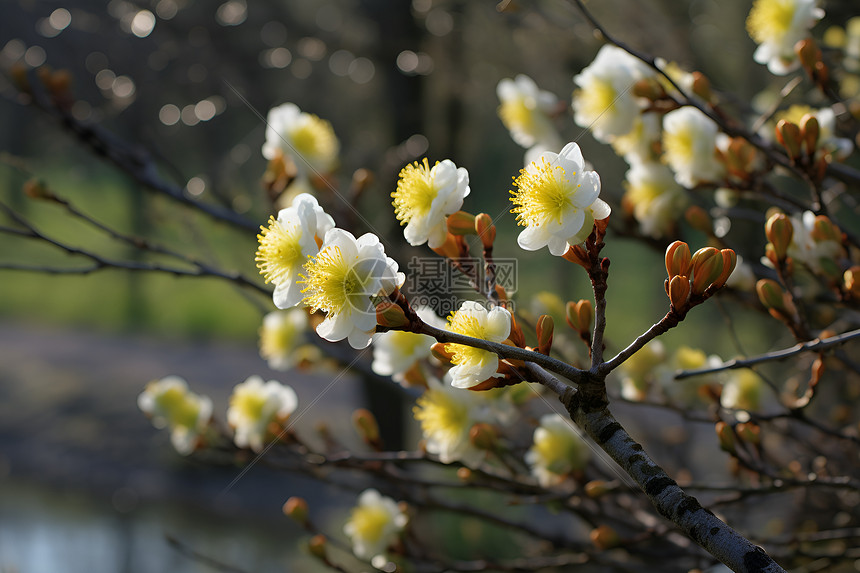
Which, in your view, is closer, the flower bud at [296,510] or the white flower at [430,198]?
the white flower at [430,198]

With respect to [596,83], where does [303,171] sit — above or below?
below

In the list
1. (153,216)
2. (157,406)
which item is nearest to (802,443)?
(157,406)

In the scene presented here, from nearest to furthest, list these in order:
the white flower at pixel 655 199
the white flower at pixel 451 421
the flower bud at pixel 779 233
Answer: the flower bud at pixel 779 233 → the white flower at pixel 451 421 → the white flower at pixel 655 199

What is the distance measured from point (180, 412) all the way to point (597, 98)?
1.19 metres

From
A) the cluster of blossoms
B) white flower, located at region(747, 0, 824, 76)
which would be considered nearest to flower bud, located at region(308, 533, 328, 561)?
the cluster of blossoms

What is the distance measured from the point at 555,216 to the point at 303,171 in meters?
1.06

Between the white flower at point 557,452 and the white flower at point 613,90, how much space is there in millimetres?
566

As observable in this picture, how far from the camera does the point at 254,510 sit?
5.61 metres

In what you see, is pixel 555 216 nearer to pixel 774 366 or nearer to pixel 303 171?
pixel 303 171

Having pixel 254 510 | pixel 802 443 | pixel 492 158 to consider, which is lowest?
pixel 254 510

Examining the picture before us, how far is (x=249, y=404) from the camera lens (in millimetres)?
1516

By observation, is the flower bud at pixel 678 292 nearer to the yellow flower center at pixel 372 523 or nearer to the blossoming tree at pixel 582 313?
the blossoming tree at pixel 582 313

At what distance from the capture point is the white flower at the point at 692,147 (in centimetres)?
127

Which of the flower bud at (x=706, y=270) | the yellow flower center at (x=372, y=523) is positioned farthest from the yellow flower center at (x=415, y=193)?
the yellow flower center at (x=372, y=523)
